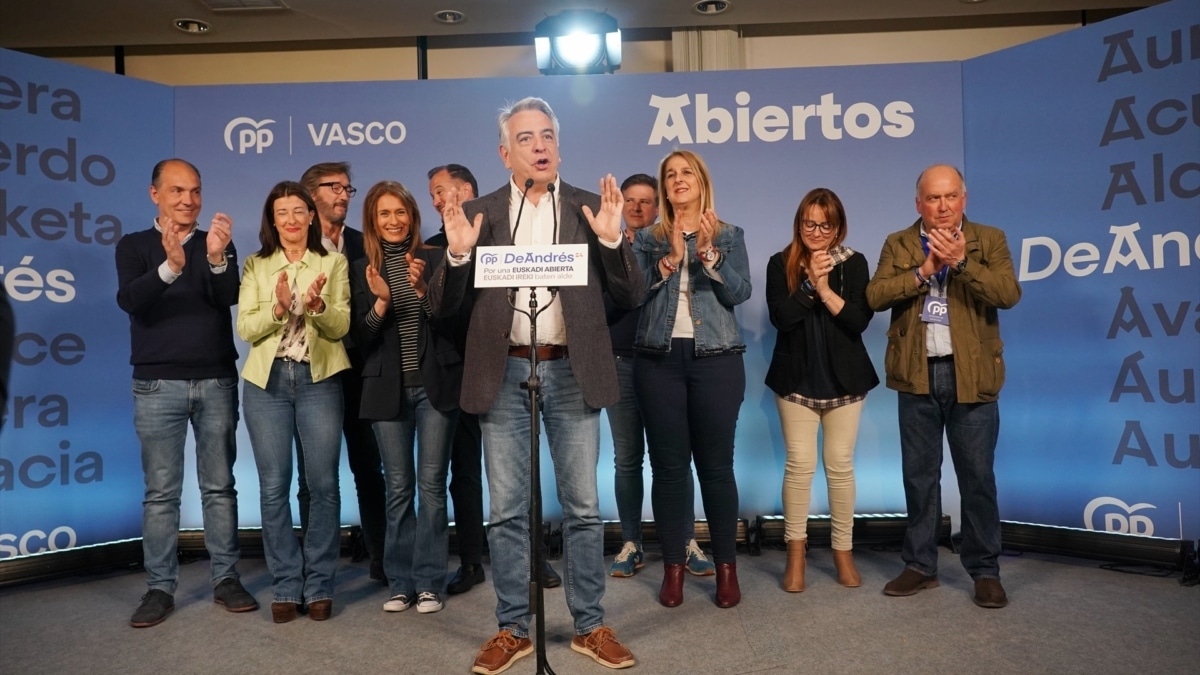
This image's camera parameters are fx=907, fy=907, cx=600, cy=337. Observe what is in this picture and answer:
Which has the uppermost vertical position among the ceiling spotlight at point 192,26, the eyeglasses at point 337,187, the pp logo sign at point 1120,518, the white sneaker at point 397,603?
the ceiling spotlight at point 192,26

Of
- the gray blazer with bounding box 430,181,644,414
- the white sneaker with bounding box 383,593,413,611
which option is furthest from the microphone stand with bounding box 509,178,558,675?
the white sneaker with bounding box 383,593,413,611

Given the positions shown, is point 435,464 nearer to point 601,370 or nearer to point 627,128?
point 601,370

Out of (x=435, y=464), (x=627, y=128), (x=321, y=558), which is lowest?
(x=321, y=558)

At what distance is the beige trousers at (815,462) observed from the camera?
3699 mm

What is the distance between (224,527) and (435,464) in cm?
92

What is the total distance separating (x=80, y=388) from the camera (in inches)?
169

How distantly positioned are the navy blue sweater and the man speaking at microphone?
48.2 inches

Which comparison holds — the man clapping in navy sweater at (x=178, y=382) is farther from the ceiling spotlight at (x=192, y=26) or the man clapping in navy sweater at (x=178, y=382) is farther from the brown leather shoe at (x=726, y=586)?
the ceiling spotlight at (x=192, y=26)

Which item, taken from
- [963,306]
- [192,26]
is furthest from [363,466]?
[192,26]

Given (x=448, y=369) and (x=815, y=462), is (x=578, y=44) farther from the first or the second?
(x=815, y=462)

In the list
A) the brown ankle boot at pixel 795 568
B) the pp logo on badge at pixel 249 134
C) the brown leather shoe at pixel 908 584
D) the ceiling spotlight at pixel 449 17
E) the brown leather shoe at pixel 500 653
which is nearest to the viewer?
the brown leather shoe at pixel 500 653

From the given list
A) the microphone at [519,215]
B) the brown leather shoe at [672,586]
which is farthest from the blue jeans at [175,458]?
the brown leather shoe at [672,586]

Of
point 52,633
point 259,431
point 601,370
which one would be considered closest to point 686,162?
point 601,370

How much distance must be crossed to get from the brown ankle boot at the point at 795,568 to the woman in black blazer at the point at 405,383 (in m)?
1.38
